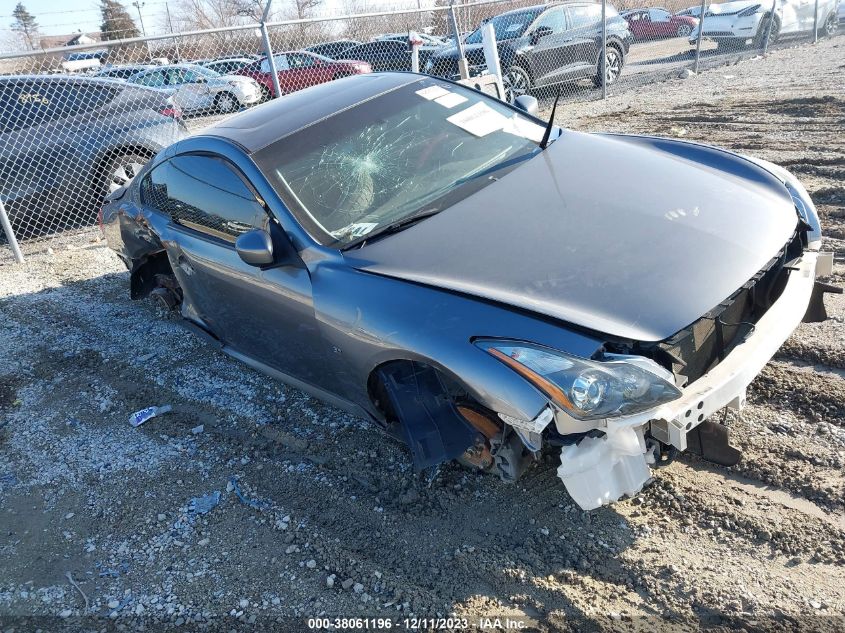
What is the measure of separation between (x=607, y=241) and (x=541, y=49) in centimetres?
1026

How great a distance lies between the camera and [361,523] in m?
2.98

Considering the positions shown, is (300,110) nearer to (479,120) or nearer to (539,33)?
(479,120)

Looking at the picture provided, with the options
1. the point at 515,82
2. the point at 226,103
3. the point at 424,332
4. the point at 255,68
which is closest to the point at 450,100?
the point at 424,332

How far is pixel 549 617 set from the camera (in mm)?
2393

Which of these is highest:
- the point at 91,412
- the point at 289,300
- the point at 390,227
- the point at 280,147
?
the point at 280,147

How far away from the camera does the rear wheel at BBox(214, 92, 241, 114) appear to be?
12078mm

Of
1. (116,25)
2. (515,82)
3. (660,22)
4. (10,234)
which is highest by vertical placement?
(116,25)

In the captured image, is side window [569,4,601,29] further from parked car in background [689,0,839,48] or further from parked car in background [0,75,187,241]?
parked car in background [0,75,187,241]

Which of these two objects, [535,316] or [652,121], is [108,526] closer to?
[535,316]

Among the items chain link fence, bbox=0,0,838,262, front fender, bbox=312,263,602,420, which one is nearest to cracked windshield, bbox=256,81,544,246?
front fender, bbox=312,263,602,420

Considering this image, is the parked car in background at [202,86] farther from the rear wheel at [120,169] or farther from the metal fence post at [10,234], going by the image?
the metal fence post at [10,234]

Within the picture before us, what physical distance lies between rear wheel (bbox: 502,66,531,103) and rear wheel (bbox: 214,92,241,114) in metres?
4.89

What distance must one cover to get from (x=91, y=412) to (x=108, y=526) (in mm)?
1276

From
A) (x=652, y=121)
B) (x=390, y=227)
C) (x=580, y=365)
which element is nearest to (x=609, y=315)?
(x=580, y=365)
